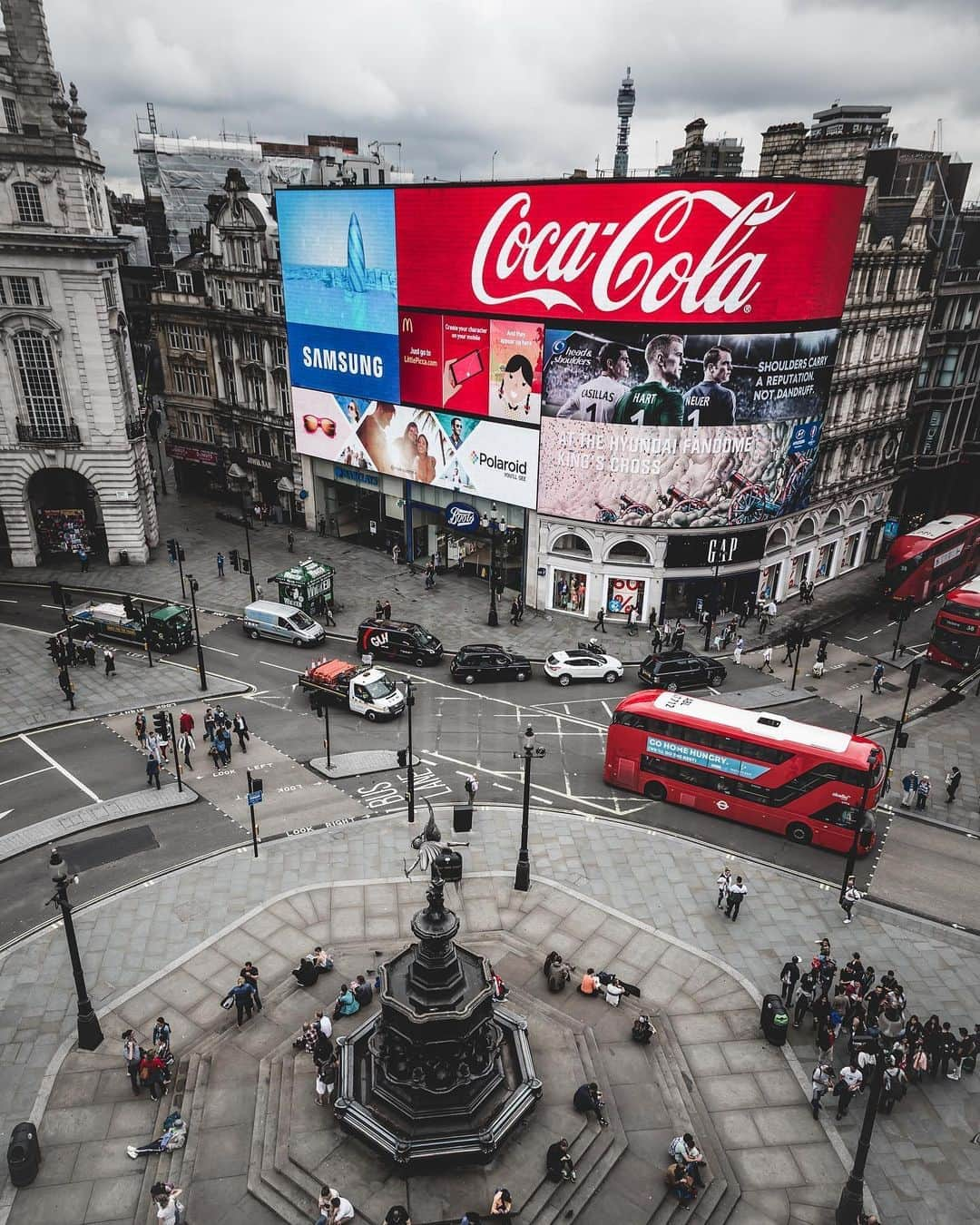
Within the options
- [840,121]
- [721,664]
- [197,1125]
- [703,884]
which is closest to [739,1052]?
[703,884]

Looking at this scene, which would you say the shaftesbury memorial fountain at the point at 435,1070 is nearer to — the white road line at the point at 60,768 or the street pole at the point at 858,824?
the street pole at the point at 858,824

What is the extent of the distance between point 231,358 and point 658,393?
33983 millimetres

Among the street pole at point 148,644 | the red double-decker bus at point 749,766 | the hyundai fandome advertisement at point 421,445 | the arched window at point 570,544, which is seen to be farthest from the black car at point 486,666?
the street pole at point 148,644

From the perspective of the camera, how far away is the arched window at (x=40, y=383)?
47.3 m

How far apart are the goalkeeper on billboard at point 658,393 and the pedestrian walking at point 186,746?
25025mm

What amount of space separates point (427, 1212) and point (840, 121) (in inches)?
3072

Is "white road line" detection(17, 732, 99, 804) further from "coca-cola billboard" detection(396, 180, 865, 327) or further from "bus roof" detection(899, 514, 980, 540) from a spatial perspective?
"bus roof" detection(899, 514, 980, 540)

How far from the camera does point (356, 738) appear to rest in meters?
35.0

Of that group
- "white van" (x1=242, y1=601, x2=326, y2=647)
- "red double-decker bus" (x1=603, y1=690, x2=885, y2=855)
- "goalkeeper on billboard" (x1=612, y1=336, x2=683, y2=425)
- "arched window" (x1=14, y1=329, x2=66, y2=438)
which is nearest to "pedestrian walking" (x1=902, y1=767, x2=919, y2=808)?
"red double-decker bus" (x1=603, y1=690, x2=885, y2=855)

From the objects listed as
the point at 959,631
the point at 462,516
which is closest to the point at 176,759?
the point at 462,516

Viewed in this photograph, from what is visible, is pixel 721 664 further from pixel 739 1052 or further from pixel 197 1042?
pixel 197 1042

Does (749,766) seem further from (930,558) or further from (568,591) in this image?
(930,558)

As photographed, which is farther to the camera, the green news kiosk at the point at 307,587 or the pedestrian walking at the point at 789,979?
Answer: the green news kiosk at the point at 307,587

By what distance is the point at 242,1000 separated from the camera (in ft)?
67.4
